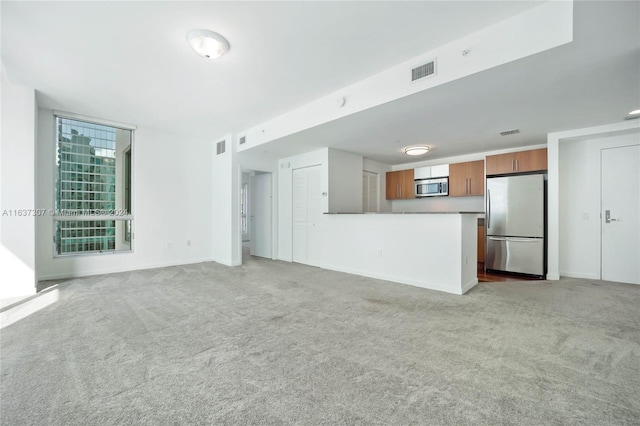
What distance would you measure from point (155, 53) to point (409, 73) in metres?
2.65

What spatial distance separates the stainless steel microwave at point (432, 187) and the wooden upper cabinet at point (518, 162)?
102 cm

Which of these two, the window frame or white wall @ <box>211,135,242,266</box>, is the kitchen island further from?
the window frame

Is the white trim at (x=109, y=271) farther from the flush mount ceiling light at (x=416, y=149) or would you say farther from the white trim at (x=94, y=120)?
the flush mount ceiling light at (x=416, y=149)

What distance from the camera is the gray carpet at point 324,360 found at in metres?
1.47

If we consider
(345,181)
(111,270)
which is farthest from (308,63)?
(111,270)

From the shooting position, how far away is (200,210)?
6117mm

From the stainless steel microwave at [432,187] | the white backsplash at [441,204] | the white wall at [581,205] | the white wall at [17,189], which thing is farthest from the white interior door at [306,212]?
the white wall at [581,205]

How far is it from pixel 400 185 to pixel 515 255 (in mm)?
2967

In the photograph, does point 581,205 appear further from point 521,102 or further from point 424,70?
point 424,70

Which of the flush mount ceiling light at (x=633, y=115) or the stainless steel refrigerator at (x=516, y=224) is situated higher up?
the flush mount ceiling light at (x=633, y=115)

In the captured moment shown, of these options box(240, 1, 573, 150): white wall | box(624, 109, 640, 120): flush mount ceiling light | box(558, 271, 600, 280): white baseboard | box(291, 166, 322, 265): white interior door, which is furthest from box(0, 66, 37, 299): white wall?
box(558, 271, 600, 280): white baseboard

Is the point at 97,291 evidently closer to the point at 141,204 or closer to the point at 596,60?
the point at 141,204

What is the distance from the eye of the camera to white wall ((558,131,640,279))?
4.51 m

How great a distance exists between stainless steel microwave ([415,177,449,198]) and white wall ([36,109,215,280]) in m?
4.52
